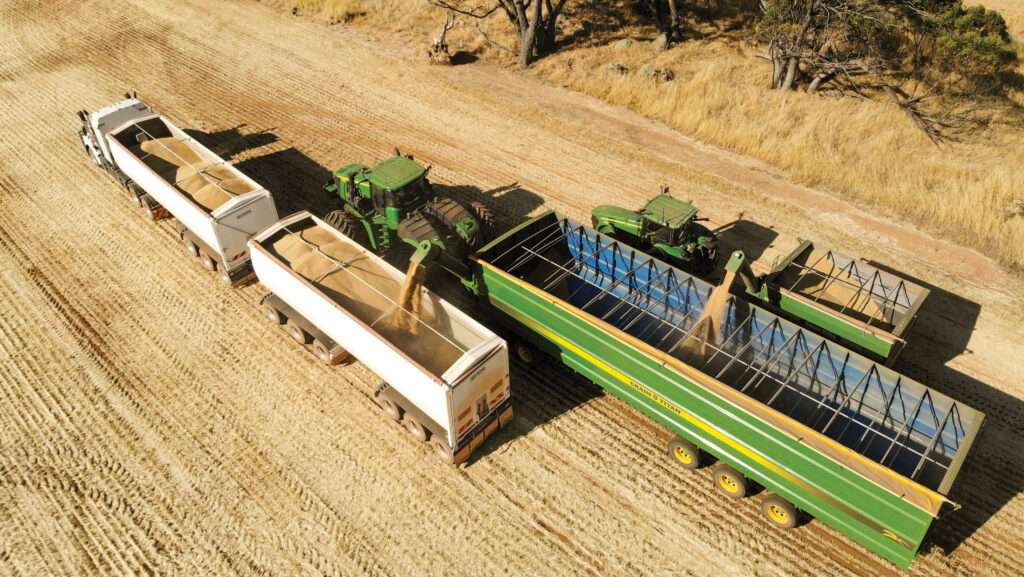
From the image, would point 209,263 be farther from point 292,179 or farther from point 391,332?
point 391,332

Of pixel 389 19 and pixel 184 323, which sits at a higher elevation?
pixel 389 19

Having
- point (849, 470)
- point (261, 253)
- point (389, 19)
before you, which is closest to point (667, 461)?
point (849, 470)

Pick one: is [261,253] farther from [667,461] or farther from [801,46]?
[801,46]

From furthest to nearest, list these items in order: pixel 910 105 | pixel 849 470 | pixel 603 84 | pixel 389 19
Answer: pixel 389 19 < pixel 603 84 < pixel 910 105 < pixel 849 470

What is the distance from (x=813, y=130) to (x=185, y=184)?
18.1 meters

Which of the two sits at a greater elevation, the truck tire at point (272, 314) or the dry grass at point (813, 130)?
the dry grass at point (813, 130)

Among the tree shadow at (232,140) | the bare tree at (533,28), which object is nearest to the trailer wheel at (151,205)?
the tree shadow at (232,140)

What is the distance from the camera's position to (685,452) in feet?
32.9

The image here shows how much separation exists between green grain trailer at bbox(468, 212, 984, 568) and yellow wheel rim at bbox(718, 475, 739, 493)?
0.06ft

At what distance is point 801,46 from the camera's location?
66.8 feet

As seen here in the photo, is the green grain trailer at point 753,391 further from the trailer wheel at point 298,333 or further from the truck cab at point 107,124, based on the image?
the truck cab at point 107,124

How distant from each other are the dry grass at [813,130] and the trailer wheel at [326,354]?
1376cm

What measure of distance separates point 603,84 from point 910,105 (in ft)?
33.3

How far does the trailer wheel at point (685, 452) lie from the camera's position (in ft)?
32.4
